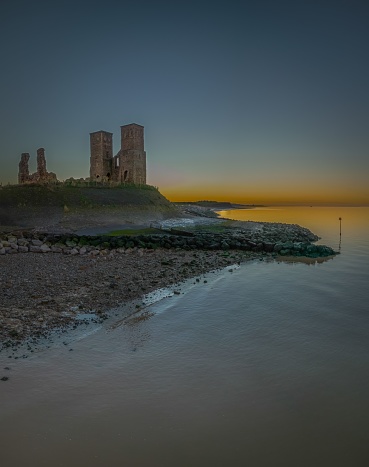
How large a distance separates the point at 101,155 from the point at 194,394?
59682 mm

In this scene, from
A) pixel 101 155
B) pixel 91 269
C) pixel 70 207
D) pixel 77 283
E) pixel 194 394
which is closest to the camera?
pixel 194 394

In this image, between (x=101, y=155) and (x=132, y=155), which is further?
(x=101, y=155)

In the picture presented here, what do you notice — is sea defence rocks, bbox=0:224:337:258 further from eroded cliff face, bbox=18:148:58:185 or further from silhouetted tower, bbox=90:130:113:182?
silhouetted tower, bbox=90:130:113:182

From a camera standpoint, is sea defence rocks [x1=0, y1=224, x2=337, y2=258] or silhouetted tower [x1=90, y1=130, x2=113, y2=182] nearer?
sea defence rocks [x1=0, y1=224, x2=337, y2=258]

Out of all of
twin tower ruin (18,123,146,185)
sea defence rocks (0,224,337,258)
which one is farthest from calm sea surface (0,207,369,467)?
twin tower ruin (18,123,146,185)

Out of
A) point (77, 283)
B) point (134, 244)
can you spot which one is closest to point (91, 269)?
point (77, 283)

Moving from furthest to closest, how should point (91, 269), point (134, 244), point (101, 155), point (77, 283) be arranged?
point (101, 155), point (134, 244), point (91, 269), point (77, 283)

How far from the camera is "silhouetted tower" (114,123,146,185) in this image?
5841 centimetres

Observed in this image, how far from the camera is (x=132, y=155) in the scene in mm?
58406

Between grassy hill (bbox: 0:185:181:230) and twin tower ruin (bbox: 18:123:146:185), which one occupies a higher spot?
twin tower ruin (bbox: 18:123:146:185)

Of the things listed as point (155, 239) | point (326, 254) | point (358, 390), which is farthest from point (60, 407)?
→ point (326, 254)

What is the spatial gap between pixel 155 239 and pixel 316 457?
57.2 ft

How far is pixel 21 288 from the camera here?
10.0m

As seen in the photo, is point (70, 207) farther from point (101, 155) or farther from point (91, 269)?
point (101, 155)
